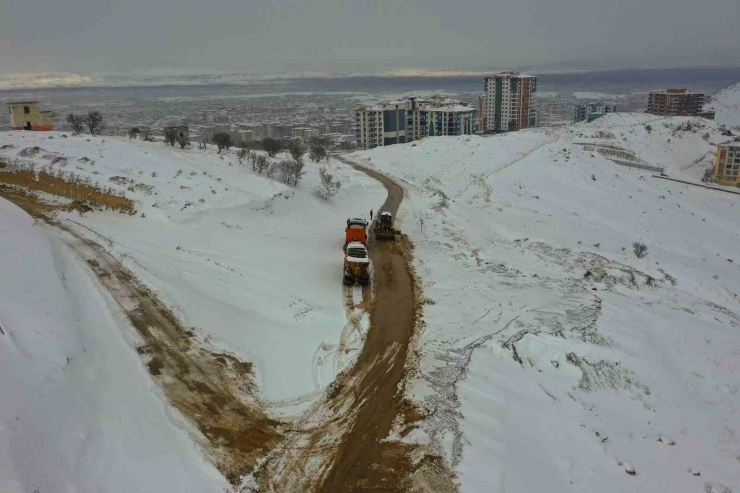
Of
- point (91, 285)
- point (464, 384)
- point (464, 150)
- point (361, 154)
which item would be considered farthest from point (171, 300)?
point (361, 154)

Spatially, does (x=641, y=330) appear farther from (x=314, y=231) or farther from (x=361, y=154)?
(x=361, y=154)

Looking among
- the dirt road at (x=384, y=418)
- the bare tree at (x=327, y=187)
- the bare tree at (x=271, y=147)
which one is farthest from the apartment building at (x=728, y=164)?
the dirt road at (x=384, y=418)

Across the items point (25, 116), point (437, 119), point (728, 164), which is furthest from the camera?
point (437, 119)

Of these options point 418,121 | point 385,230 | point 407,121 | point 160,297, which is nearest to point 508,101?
point 418,121

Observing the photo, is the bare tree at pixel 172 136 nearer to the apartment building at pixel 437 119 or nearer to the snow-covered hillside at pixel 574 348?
the snow-covered hillside at pixel 574 348

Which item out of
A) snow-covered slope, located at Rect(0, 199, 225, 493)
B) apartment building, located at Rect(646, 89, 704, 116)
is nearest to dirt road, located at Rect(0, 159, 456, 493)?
snow-covered slope, located at Rect(0, 199, 225, 493)

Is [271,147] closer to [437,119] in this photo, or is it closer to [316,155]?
[316,155]
